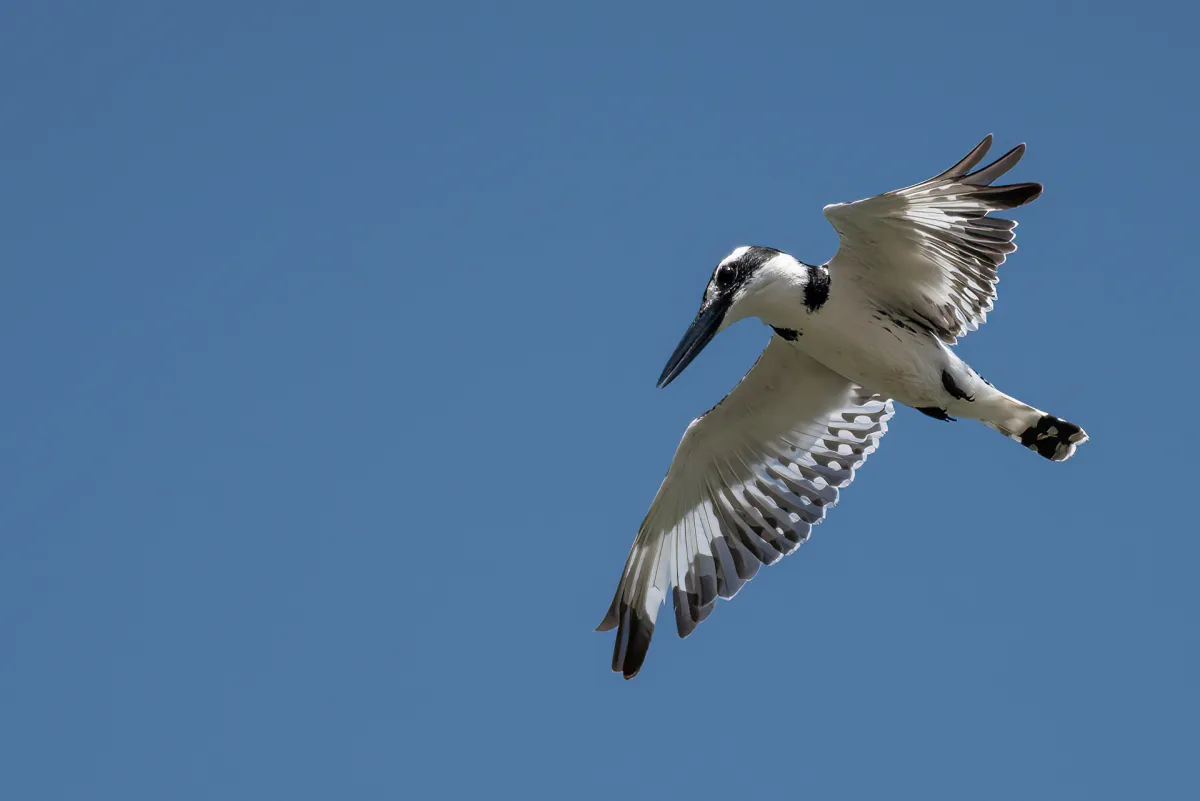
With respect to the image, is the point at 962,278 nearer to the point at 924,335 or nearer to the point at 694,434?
the point at 924,335

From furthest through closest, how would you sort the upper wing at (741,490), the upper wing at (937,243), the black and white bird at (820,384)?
the upper wing at (741,490)
the black and white bird at (820,384)
the upper wing at (937,243)

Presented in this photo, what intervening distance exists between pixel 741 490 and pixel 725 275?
1.99 m

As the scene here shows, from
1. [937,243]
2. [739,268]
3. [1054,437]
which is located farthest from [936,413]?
[739,268]

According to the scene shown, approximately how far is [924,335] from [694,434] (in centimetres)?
177

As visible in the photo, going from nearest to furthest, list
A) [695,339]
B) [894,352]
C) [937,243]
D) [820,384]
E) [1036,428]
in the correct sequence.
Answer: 1. [937,243]
2. [695,339]
3. [894,352]
4. [1036,428]
5. [820,384]

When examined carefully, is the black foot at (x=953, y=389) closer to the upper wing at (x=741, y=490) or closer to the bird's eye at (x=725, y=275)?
the upper wing at (x=741, y=490)

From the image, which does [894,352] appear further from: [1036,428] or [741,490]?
[741,490]

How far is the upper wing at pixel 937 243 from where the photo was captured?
7.47 metres

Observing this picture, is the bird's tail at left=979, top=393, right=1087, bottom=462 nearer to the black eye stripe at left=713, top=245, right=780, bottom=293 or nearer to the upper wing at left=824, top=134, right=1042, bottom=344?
the upper wing at left=824, top=134, right=1042, bottom=344

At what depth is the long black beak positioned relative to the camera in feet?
25.7

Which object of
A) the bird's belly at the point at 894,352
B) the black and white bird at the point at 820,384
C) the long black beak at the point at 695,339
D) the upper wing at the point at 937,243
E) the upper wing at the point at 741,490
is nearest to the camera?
the upper wing at the point at 937,243

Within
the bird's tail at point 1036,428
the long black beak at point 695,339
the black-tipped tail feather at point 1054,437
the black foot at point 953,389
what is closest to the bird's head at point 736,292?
the long black beak at point 695,339

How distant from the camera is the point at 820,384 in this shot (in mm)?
9031

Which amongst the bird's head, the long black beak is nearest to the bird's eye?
the bird's head
